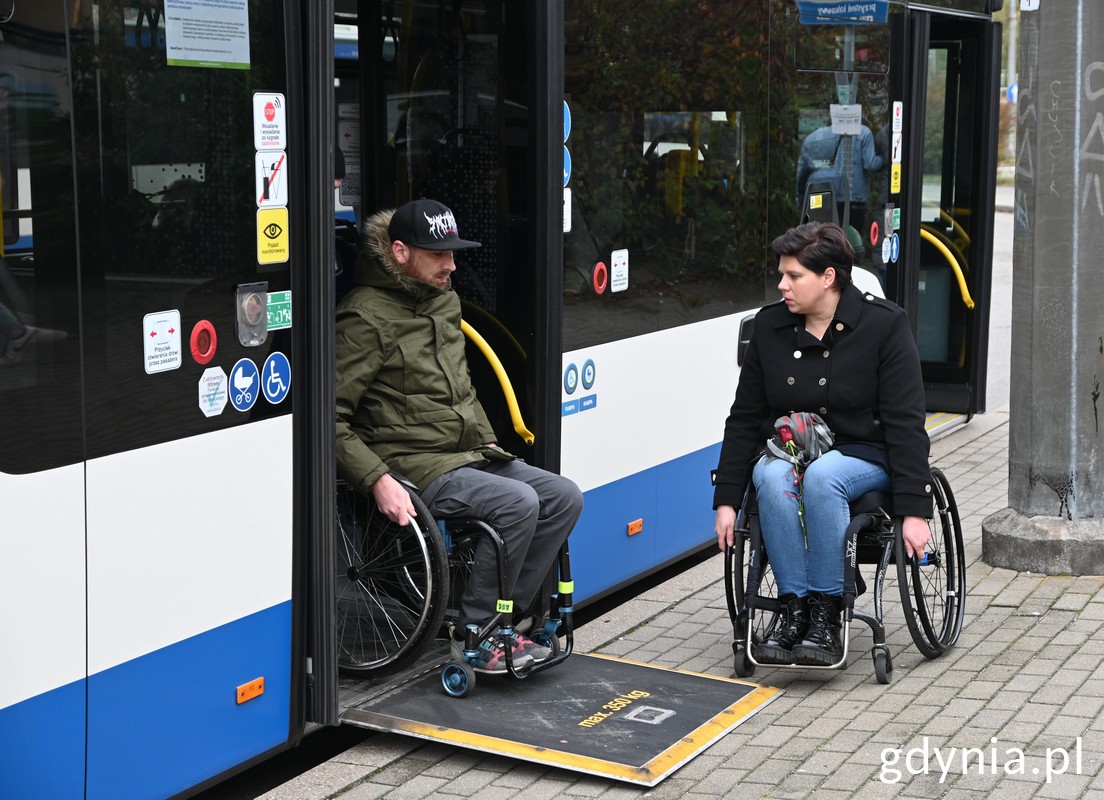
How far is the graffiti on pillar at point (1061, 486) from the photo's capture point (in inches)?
253

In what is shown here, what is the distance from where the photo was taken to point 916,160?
8.43 m

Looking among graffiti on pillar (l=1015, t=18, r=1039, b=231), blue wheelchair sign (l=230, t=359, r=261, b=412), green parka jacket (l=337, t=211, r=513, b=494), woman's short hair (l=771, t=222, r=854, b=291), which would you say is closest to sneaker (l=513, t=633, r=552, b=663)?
green parka jacket (l=337, t=211, r=513, b=494)

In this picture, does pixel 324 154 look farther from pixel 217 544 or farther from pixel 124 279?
pixel 217 544

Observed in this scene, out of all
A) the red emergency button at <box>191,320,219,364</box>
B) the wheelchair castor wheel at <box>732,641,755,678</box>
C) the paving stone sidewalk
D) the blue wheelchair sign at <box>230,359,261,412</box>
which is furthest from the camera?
the wheelchair castor wheel at <box>732,641,755,678</box>

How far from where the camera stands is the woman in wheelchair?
194 inches

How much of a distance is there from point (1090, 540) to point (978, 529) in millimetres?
851

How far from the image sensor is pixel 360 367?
4.62 meters

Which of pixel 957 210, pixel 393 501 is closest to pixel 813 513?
pixel 393 501

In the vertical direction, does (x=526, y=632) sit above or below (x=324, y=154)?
below

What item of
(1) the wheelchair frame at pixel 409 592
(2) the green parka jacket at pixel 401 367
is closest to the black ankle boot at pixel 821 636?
(1) the wheelchair frame at pixel 409 592

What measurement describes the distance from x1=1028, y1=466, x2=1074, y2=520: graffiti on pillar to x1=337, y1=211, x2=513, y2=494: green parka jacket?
2.74m

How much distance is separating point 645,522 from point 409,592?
4.73 ft

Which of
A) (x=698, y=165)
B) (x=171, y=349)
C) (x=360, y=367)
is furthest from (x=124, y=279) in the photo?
(x=698, y=165)

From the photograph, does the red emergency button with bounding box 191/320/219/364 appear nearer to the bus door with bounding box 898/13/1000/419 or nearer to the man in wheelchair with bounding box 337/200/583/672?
the man in wheelchair with bounding box 337/200/583/672
